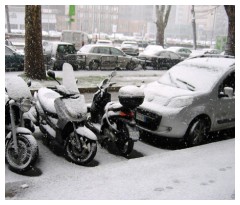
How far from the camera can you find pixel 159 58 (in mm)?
20016

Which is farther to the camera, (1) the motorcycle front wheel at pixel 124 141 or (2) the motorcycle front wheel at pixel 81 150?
(1) the motorcycle front wheel at pixel 124 141

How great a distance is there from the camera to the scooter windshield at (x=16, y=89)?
4254 millimetres

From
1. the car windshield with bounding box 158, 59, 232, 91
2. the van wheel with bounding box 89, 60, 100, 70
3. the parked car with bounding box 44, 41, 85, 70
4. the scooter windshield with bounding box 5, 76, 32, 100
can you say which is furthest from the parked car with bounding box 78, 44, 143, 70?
the scooter windshield with bounding box 5, 76, 32, 100

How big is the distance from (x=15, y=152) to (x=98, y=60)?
12.4 m

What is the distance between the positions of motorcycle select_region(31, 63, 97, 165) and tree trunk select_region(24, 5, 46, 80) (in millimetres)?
6069

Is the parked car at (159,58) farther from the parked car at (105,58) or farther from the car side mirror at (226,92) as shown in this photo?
the car side mirror at (226,92)

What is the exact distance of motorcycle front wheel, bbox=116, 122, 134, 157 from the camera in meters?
5.11

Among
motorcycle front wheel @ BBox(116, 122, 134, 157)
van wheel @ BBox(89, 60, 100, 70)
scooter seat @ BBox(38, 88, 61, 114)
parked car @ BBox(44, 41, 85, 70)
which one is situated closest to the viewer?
scooter seat @ BBox(38, 88, 61, 114)

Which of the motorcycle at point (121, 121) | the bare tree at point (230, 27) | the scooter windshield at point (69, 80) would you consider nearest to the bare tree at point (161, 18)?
the bare tree at point (230, 27)

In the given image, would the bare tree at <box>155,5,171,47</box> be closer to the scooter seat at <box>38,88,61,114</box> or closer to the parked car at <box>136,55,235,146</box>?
the parked car at <box>136,55,235,146</box>

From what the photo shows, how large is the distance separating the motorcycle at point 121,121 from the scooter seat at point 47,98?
82 centimetres

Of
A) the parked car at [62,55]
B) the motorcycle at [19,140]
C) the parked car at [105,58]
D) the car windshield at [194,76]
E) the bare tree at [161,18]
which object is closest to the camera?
the motorcycle at [19,140]

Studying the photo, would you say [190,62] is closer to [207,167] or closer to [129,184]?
[207,167]

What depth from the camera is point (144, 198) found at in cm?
360
